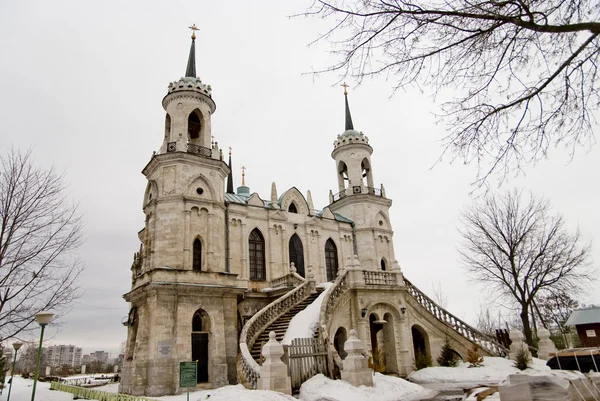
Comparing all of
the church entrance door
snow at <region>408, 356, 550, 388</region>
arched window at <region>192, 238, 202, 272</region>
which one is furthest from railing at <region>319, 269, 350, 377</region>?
arched window at <region>192, 238, 202, 272</region>

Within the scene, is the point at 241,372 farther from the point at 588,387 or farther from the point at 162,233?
the point at 588,387

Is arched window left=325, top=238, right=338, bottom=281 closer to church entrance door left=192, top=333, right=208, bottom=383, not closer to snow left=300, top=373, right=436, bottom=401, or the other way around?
church entrance door left=192, top=333, right=208, bottom=383

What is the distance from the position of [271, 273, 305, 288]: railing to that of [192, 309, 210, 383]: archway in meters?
5.40

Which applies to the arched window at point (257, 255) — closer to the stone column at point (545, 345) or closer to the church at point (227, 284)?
the church at point (227, 284)

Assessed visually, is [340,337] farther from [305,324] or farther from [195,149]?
[195,149]

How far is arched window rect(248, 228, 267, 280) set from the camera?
2634 cm

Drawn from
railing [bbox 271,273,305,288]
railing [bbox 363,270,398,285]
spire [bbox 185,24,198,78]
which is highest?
spire [bbox 185,24,198,78]

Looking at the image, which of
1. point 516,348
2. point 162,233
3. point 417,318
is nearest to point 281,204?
point 162,233

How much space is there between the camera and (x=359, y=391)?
13641mm

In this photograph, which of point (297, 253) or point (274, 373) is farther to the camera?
point (297, 253)

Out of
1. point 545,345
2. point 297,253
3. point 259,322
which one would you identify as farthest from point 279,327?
point 545,345

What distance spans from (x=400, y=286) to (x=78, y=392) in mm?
18464

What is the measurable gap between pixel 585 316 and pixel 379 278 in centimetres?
1852

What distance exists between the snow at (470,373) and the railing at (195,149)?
17.1 meters
